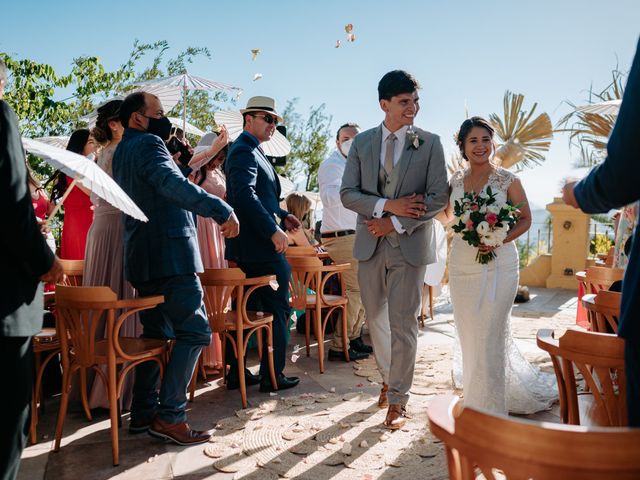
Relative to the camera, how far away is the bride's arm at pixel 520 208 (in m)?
3.94

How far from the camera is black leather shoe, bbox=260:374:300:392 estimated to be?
482 centimetres

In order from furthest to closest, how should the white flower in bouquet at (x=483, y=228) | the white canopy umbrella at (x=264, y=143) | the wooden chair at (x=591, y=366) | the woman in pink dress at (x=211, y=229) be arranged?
the white canopy umbrella at (x=264, y=143), the woman in pink dress at (x=211, y=229), the white flower in bouquet at (x=483, y=228), the wooden chair at (x=591, y=366)

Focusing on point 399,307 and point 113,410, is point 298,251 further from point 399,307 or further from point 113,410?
point 113,410

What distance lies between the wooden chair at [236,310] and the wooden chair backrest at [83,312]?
110 centimetres

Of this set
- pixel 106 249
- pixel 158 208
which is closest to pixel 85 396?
pixel 106 249

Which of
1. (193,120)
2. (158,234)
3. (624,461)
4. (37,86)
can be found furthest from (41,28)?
(624,461)

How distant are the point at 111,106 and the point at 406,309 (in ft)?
8.46

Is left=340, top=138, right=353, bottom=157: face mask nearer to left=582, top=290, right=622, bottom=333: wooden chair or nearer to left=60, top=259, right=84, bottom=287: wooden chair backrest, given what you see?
left=60, top=259, right=84, bottom=287: wooden chair backrest

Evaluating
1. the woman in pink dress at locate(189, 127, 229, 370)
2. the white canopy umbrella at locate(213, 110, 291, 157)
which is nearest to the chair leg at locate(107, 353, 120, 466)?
the woman in pink dress at locate(189, 127, 229, 370)

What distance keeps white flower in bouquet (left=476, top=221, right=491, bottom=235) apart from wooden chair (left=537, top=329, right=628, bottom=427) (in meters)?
1.64

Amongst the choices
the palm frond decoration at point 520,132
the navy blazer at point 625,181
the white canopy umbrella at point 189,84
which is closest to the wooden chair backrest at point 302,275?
the white canopy umbrella at point 189,84

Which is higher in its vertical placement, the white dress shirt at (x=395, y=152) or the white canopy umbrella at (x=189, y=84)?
the white canopy umbrella at (x=189, y=84)

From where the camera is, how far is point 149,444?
146 inches

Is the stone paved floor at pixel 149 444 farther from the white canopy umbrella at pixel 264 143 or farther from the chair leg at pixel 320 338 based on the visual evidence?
the white canopy umbrella at pixel 264 143
